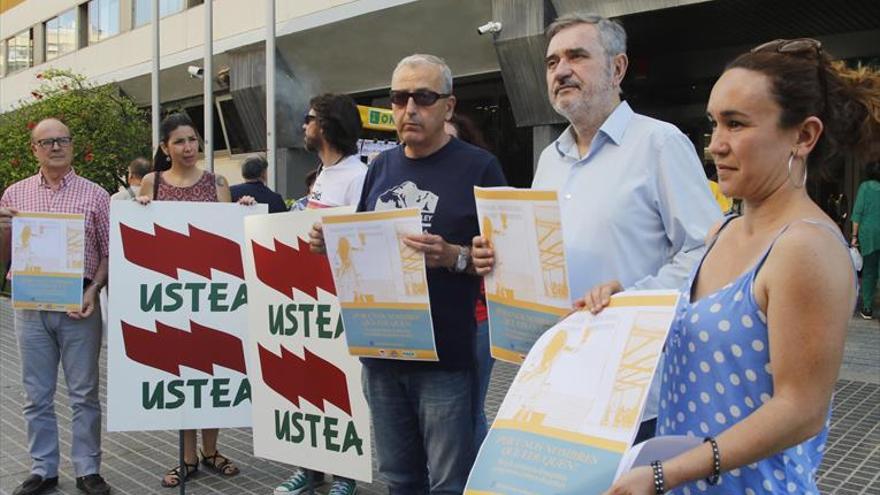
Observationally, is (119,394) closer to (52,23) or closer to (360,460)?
(360,460)

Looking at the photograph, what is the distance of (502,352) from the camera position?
7.82 ft

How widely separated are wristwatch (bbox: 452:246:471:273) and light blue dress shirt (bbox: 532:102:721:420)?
1.54ft

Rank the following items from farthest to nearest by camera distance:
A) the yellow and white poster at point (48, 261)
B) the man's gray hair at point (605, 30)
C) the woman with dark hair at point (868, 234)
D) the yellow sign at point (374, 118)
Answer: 1. the yellow sign at point (374, 118)
2. the woman with dark hair at point (868, 234)
3. the yellow and white poster at point (48, 261)
4. the man's gray hair at point (605, 30)

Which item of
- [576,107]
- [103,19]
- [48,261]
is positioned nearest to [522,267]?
[576,107]

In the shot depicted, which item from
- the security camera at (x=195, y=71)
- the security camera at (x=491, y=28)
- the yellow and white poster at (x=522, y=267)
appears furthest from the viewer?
the security camera at (x=195, y=71)

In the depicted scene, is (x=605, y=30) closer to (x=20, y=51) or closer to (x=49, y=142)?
(x=49, y=142)

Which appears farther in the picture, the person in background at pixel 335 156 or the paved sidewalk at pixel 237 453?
the paved sidewalk at pixel 237 453

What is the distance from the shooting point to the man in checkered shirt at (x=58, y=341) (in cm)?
445

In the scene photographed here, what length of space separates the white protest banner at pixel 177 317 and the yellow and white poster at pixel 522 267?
216cm

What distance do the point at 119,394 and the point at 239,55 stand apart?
52.7ft

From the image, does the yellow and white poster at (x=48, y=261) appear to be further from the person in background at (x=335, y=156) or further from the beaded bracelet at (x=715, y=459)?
the beaded bracelet at (x=715, y=459)

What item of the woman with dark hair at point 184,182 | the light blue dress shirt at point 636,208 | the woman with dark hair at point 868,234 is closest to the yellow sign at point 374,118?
the woman with dark hair at point 868,234

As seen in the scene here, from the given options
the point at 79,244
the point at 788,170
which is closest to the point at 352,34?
the point at 79,244

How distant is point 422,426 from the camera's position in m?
2.89
